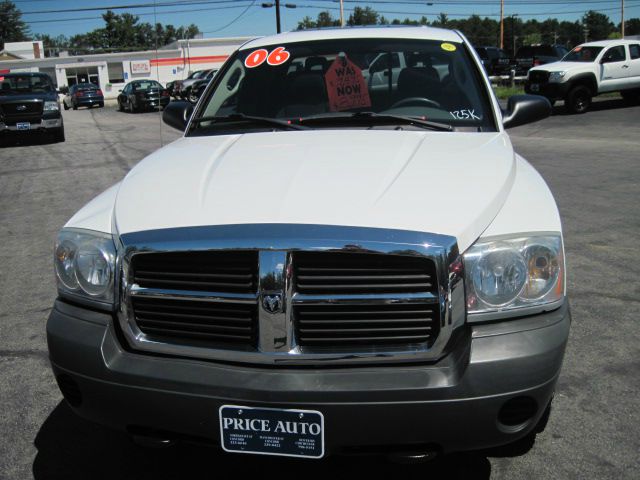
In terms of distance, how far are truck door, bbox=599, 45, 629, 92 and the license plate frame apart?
19.8m

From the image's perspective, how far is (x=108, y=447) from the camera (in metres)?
3.03

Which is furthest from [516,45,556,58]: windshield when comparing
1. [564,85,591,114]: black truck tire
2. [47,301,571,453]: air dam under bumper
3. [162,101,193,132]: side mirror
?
[47,301,571,453]: air dam under bumper

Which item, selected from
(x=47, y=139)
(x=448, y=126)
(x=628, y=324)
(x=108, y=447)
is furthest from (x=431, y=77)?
(x=47, y=139)

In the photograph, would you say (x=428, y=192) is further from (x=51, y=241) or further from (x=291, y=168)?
(x=51, y=241)

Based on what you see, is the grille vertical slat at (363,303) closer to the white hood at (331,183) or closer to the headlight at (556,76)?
the white hood at (331,183)

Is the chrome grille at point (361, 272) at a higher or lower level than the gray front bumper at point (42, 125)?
lower

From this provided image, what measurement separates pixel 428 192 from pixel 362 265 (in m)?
0.44

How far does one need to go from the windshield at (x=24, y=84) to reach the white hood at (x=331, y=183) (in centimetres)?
1527

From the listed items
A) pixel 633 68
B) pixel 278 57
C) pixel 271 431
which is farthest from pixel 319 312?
pixel 633 68

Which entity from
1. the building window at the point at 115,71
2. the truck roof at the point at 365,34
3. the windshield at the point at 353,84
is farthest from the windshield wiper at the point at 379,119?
the building window at the point at 115,71

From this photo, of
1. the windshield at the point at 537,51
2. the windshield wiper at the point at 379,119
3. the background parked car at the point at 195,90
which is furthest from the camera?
the windshield at the point at 537,51

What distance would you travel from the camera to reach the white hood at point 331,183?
2.29 m

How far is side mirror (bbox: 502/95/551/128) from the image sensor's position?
4102mm

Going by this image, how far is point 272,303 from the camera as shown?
2.20 meters
